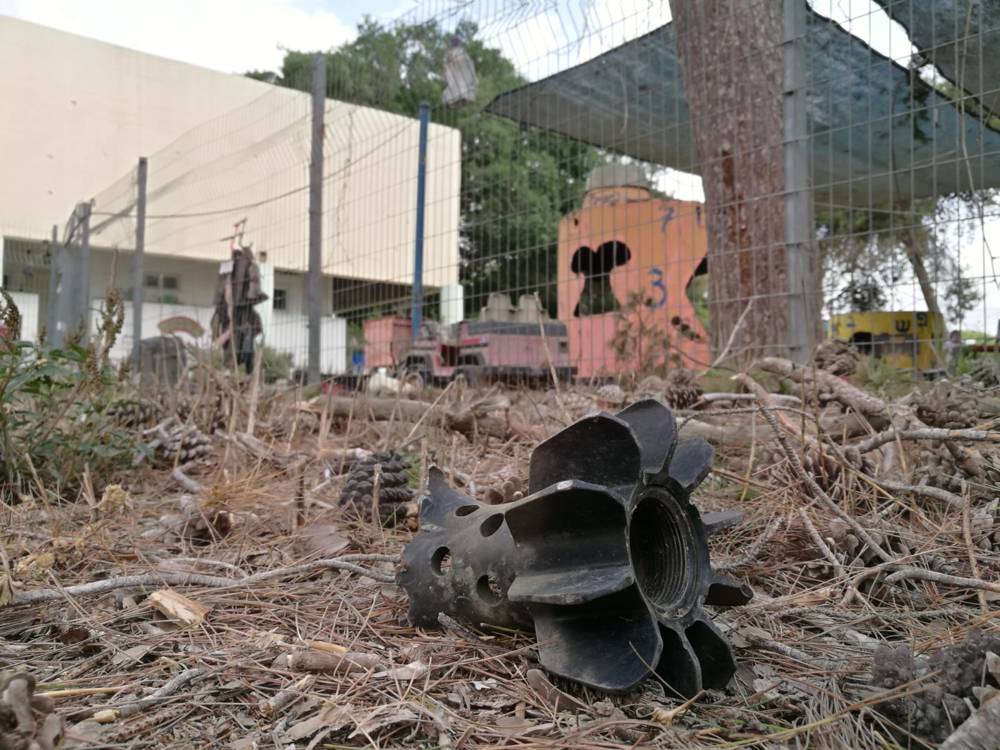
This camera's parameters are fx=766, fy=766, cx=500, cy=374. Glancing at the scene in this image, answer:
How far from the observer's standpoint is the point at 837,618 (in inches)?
56.1

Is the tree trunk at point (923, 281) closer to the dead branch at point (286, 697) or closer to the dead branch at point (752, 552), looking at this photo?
the dead branch at point (752, 552)

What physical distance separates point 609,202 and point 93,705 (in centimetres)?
574

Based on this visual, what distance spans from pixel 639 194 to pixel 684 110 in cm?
125

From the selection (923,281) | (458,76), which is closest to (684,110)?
(458,76)

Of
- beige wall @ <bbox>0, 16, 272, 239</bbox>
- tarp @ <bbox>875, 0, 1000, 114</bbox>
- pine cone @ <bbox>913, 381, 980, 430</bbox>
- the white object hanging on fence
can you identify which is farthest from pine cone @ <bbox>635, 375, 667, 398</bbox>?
beige wall @ <bbox>0, 16, 272, 239</bbox>

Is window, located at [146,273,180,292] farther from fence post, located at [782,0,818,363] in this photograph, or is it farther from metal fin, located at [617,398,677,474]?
metal fin, located at [617,398,677,474]

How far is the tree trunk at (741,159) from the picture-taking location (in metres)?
3.85

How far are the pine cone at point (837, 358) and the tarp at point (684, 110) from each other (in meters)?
2.13

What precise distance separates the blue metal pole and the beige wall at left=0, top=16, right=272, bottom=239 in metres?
13.1

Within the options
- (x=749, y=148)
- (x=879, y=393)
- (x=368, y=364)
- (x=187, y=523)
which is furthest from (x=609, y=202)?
(x=187, y=523)

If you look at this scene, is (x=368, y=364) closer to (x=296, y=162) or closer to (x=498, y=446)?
(x=296, y=162)

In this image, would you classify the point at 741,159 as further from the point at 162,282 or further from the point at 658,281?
the point at 162,282

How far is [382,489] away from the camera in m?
2.11

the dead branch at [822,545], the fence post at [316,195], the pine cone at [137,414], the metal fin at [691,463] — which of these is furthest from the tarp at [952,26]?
Answer: the fence post at [316,195]
